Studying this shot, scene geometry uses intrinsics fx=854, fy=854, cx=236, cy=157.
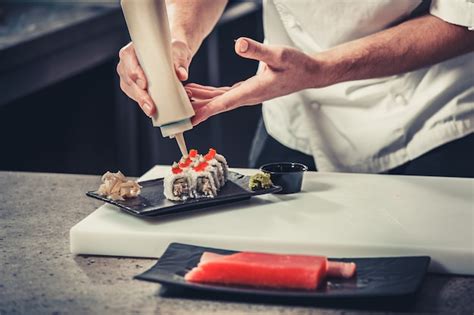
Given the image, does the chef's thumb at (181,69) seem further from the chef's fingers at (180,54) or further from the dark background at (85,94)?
the dark background at (85,94)

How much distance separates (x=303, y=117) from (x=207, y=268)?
1.07m

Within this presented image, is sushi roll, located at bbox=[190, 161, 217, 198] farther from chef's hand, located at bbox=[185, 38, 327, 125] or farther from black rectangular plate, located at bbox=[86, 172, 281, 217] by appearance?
chef's hand, located at bbox=[185, 38, 327, 125]

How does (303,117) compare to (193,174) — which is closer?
(193,174)

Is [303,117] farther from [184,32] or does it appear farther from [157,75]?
[157,75]

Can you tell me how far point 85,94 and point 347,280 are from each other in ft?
9.07

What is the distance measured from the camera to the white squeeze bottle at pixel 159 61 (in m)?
1.70

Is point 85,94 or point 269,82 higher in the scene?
point 269,82

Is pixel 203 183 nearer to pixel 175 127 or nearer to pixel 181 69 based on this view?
pixel 175 127

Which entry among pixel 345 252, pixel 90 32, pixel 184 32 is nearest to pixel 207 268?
pixel 345 252

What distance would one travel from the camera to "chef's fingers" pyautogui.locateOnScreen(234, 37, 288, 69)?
5.67 feet

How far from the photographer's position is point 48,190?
203 cm

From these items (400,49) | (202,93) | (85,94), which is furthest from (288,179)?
(85,94)

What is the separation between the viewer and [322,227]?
5.31 ft

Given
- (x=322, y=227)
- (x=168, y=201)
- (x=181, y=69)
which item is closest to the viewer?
(x=322, y=227)
